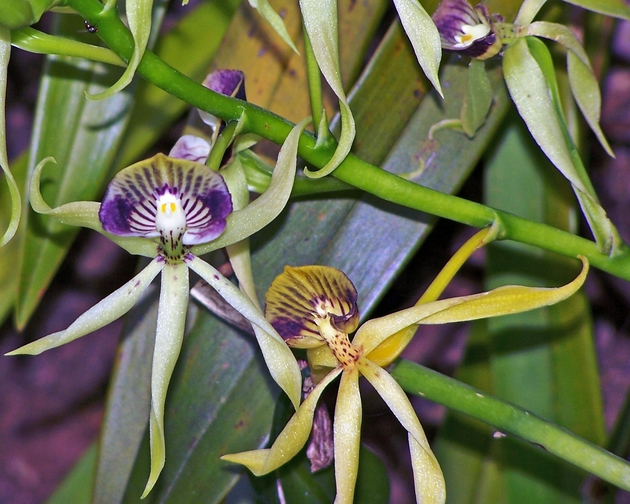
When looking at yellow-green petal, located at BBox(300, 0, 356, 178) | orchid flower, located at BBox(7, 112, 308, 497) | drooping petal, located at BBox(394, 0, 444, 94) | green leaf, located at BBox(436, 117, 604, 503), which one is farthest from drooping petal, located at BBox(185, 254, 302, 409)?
green leaf, located at BBox(436, 117, 604, 503)

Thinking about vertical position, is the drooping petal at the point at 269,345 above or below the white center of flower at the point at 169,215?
below

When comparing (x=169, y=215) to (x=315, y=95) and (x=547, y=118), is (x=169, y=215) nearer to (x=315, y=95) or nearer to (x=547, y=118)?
(x=315, y=95)

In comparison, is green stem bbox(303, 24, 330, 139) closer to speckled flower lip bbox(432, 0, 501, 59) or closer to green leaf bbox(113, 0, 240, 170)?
speckled flower lip bbox(432, 0, 501, 59)

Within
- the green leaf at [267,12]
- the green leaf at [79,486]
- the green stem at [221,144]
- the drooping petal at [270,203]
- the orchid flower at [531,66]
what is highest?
the orchid flower at [531,66]

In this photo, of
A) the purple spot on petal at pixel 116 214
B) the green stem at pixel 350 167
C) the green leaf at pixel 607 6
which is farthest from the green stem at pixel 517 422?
the green leaf at pixel 607 6

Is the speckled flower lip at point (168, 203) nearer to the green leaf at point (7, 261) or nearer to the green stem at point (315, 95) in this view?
the green stem at point (315, 95)
